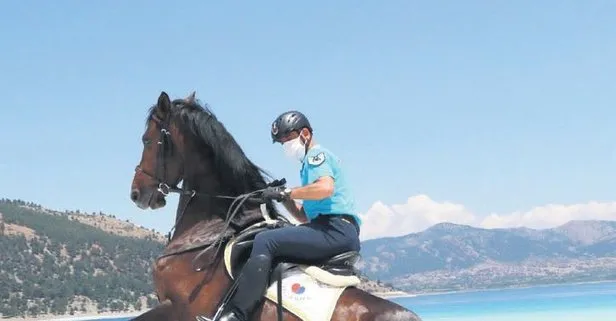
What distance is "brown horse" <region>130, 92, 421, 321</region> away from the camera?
4512mm

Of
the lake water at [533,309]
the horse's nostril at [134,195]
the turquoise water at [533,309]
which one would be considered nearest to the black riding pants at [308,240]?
the horse's nostril at [134,195]

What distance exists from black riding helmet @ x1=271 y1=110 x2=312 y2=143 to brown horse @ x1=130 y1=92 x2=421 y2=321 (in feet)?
1.13

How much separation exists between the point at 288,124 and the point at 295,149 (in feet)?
0.50

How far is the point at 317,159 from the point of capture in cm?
465

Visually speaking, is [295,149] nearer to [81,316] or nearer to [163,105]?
[163,105]

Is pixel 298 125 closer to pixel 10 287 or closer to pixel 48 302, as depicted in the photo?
pixel 48 302

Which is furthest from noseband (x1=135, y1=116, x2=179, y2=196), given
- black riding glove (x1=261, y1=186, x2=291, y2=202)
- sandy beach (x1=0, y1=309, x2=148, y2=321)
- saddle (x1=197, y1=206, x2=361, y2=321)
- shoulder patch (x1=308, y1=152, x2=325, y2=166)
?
sandy beach (x1=0, y1=309, x2=148, y2=321)

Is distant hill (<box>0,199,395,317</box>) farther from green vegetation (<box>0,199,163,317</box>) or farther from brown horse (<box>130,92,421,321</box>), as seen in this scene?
brown horse (<box>130,92,421,321</box>)

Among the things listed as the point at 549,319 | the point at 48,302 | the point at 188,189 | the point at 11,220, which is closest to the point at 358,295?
the point at 188,189

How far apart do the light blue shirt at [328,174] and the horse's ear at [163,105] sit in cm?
100

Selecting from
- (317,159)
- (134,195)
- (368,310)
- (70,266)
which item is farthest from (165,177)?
(70,266)

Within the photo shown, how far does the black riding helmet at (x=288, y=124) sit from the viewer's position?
4773mm

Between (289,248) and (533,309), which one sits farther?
(533,309)

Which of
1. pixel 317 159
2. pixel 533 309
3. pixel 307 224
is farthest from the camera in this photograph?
pixel 533 309
